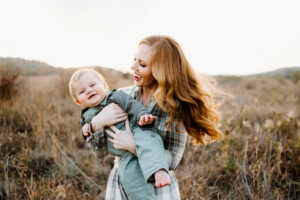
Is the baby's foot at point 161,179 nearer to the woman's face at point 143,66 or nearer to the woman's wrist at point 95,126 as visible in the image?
the woman's wrist at point 95,126

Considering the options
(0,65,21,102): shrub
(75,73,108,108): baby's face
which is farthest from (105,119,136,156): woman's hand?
(0,65,21,102): shrub

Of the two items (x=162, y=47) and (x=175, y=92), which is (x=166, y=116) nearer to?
(x=175, y=92)

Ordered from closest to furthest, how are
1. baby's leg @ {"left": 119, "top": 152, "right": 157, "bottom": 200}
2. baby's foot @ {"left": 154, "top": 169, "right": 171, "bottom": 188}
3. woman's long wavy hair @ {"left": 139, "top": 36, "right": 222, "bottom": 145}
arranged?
baby's foot @ {"left": 154, "top": 169, "right": 171, "bottom": 188} < baby's leg @ {"left": 119, "top": 152, "right": 157, "bottom": 200} < woman's long wavy hair @ {"left": 139, "top": 36, "right": 222, "bottom": 145}

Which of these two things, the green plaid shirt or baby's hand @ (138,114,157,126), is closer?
baby's hand @ (138,114,157,126)

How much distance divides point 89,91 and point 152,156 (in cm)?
80

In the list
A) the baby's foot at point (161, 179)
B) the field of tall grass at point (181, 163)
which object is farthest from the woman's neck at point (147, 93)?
the field of tall grass at point (181, 163)

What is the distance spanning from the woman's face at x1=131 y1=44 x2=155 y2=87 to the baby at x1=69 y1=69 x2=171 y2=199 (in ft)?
0.66

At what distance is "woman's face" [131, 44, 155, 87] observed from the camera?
173cm

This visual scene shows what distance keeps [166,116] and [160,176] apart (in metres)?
0.48

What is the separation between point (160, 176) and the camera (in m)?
1.34

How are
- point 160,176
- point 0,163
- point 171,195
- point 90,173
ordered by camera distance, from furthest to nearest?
point 90,173 → point 0,163 → point 171,195 → point 160,176

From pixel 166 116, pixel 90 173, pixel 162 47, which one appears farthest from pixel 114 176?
pixel 90 173

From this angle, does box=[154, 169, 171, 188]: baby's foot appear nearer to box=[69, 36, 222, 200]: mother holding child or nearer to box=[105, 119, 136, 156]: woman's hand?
box=[69, 36, 222, 200]: mother holding child

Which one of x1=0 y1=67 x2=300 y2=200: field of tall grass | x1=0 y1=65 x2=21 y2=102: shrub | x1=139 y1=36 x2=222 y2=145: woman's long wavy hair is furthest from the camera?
x1=0 y1=65 x2=21 y2=102: shrub
